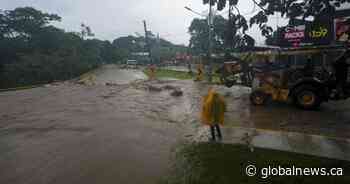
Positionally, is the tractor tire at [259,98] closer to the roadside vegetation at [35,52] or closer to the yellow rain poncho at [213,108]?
the yellow rain poncho at [213,108]

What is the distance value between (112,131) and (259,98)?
655cm

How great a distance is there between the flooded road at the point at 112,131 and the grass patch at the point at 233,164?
1.46 feet

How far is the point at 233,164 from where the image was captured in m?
4.70

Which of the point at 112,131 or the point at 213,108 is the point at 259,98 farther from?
the point at 112,131

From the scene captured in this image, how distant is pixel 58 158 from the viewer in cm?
565

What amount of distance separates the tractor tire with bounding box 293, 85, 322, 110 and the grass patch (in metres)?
5.27

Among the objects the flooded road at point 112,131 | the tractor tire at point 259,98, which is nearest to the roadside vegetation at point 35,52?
the flooded road at point 112,131

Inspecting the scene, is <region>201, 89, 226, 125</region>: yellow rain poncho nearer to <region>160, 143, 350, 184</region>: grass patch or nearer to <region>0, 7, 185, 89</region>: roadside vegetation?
<region>160, 143, 350, 184</region>: grass patch

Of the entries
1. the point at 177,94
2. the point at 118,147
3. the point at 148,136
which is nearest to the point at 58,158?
the point at 118,147

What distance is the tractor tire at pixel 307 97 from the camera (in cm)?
943

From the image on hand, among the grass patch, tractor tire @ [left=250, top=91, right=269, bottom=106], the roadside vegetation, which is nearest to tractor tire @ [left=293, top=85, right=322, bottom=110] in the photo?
tractor tire @ [left=250, top=91, right=269, bottom=106]

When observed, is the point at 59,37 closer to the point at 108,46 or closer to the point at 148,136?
the point at 108,46

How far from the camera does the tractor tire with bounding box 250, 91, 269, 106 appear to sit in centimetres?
1070

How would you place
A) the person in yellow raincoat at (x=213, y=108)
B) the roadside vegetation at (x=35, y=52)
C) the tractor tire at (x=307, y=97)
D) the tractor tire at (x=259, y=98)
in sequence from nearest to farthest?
the person in yellow raincoat at (x=213, y=108)
the tractor tire at (x=307, y=97)
the tractor tire at (x=259, y=98)
the roadside vegetation at (x=35, y=52)
